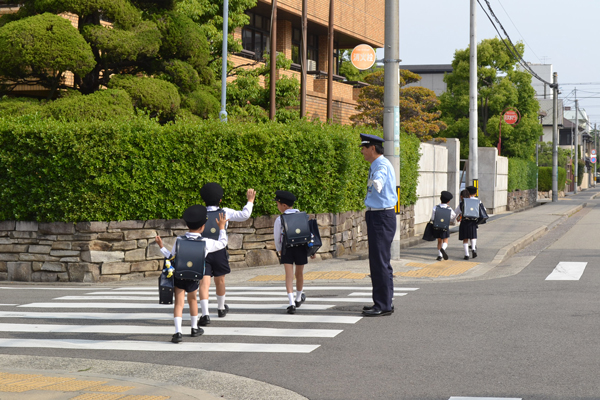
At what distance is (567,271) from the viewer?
12.7 m

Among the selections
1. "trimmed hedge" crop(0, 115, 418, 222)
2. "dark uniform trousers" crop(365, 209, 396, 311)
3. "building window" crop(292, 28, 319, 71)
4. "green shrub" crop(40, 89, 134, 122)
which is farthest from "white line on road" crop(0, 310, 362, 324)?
"building window" crop(292, 28, 319, 71)

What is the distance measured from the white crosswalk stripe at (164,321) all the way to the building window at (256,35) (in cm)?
2257

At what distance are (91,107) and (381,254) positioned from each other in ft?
27.2

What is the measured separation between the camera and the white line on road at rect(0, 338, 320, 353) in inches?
260

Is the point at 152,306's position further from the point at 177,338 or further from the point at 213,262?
the point at 177,338

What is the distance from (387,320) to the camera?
7.97 m

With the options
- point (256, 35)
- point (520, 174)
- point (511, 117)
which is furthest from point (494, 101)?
point (256, 35)

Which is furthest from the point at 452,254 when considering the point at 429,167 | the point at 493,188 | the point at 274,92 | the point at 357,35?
the point at 357,35

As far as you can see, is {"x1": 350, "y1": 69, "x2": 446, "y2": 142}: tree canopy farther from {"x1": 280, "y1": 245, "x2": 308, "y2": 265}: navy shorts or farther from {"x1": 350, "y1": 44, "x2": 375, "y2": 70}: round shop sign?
{"x1": 280, "y1": 245, "x2": 308, "y2": 265}: navy shorts

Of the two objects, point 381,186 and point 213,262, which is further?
point 381,186

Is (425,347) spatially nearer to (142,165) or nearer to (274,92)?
(142,165)

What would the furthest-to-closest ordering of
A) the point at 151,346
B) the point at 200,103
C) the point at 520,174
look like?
the point at 520,174
the point at 200,103
the point at 151,346

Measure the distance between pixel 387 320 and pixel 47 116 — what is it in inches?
368

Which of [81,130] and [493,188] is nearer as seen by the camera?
[81,130]
